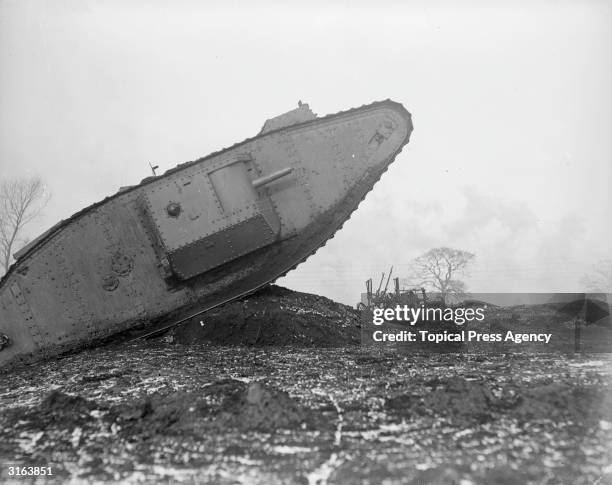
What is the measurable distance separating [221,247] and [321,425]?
4.42m

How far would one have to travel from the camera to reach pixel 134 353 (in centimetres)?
612

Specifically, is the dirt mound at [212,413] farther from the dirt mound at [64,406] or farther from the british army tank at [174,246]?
the british army tank at [174,246]

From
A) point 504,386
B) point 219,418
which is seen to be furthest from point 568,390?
point 219,418

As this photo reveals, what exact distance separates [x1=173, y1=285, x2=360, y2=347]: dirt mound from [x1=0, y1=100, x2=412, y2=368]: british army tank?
0.34m

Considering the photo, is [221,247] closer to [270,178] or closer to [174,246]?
[174,246]

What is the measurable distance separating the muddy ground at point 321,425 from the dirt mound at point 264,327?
2163mm

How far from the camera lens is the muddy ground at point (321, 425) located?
2340 millimetres

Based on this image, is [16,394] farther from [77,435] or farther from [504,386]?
[504,386]

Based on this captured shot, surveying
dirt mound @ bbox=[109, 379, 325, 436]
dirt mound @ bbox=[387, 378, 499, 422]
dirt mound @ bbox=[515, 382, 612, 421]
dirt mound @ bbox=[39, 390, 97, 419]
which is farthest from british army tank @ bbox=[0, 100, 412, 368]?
dirt mound @ bbox=[515, 382, 612, 421]

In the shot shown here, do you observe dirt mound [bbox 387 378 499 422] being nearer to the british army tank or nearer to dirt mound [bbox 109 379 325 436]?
dirt mound [bbox 109 379 325 436]

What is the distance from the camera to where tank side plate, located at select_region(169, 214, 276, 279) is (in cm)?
671

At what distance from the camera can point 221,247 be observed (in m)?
6.82

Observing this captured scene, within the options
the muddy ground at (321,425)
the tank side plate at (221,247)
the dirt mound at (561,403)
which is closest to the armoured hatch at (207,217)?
the tank side plate at (221,247)

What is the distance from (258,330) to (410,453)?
478cm
